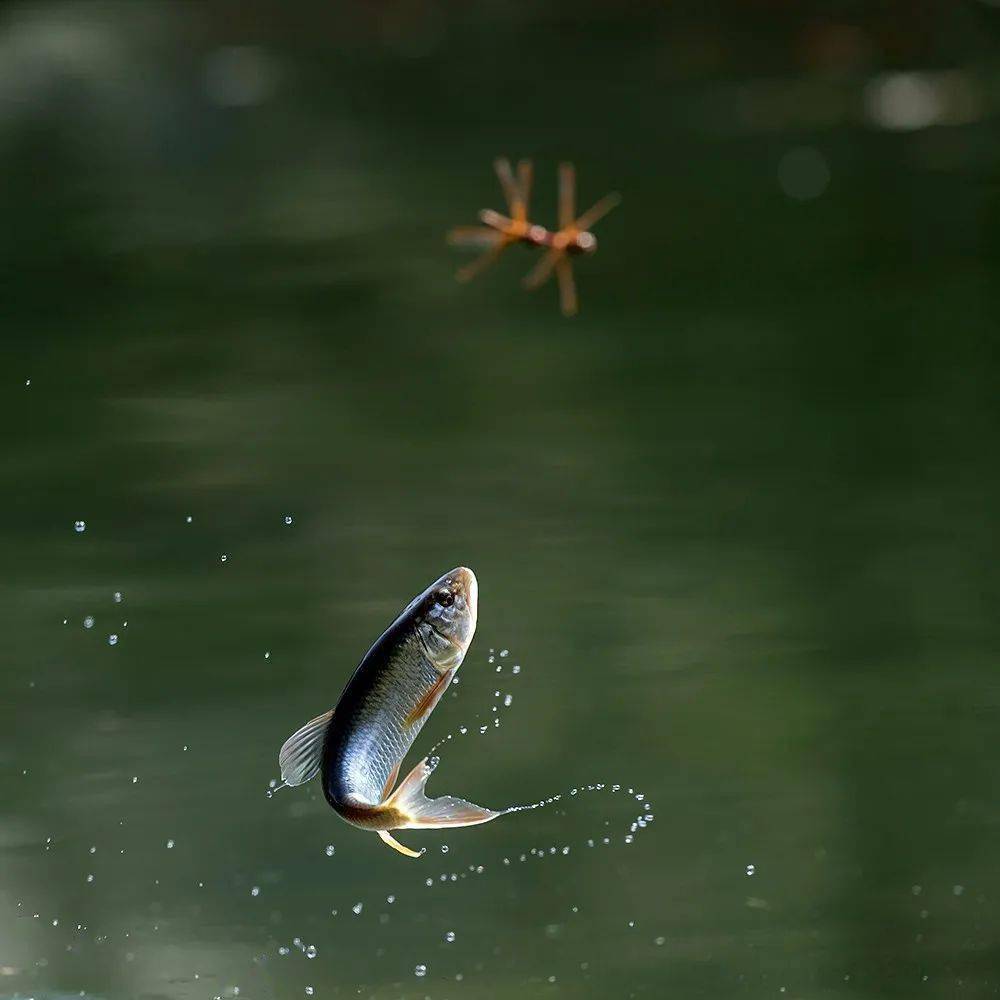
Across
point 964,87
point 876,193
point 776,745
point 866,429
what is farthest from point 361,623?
point 964,87

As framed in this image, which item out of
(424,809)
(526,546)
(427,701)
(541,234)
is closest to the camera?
(424,809)

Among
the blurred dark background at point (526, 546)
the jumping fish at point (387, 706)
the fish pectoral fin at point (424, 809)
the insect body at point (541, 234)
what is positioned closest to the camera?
the fish pectoral fin at point (424, 809)

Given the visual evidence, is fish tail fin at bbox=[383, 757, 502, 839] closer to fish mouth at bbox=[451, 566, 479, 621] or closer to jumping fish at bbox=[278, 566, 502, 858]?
jumping fish at bbox=[278, 566, 502, 858]

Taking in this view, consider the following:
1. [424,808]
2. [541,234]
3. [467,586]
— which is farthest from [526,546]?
[424,808]

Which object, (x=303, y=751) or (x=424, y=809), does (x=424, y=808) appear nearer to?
(x=424, y=809)

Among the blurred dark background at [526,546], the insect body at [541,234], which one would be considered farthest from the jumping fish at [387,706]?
the insect body at [541,234]

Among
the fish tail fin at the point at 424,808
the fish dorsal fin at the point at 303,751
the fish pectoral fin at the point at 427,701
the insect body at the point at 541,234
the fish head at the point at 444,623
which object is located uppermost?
the fish head at the point at 444,623

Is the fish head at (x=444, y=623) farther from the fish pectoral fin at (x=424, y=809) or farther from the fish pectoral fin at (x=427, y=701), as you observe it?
the fish pectoral fin at (x=424, y=809)
